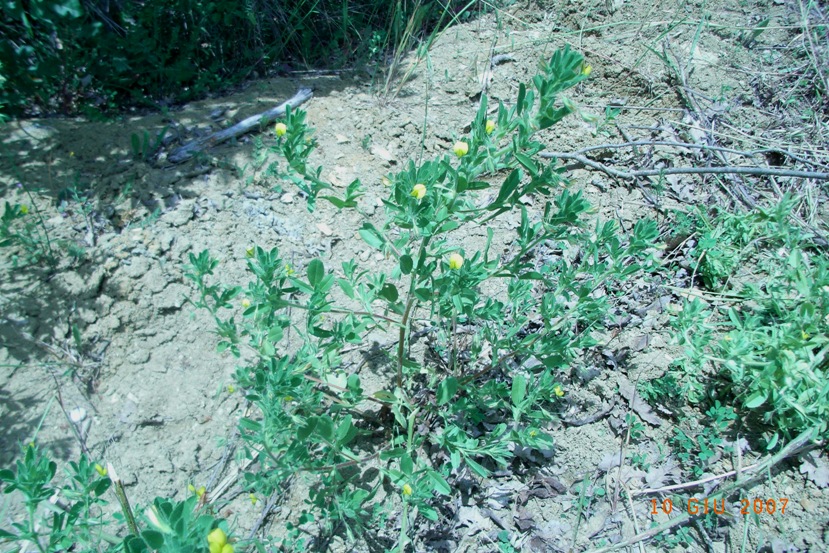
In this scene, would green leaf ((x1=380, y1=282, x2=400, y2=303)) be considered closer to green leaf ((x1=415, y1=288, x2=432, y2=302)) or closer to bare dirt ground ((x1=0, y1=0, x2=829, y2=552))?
green leaf ((x1=415, y1=288, x2=432, y2=302))

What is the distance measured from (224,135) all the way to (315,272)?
1.86 meters

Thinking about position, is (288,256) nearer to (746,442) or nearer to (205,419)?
(205,419)

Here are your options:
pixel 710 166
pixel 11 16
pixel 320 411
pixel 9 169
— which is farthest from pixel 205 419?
pixel 710 166

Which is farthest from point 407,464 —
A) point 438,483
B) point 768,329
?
point 768,329

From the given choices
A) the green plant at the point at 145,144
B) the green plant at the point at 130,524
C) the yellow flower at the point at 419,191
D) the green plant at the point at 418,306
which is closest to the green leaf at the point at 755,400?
the green plant at the point at 418,306

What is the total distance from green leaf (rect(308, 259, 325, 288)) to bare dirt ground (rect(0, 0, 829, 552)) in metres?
0.85

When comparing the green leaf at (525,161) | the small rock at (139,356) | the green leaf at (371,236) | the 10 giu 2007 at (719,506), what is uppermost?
the green leaf at (525,161)

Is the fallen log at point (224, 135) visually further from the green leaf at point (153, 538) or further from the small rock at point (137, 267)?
the green leaf at point (153, 538)

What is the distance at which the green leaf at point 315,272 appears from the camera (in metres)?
1.76

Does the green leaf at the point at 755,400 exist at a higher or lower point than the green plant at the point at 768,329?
lower

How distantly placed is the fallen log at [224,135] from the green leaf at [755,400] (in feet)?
8.53

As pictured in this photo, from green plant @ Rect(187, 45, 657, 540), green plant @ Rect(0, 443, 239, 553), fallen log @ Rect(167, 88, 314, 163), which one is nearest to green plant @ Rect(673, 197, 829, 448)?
green plant @ Rect(187, 45, 657, 540)

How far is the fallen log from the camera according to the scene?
3.13 metres

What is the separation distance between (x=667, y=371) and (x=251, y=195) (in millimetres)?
2258
